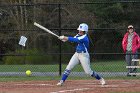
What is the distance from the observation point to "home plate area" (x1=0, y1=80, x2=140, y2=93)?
12.9 m

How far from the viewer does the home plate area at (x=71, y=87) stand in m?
12.9

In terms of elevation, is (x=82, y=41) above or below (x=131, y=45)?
above

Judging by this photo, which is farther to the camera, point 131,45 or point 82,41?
point 131,45

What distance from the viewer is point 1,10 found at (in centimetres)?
2031

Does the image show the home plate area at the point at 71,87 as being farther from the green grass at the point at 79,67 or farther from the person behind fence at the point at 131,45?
the green grass at the point at 79,67

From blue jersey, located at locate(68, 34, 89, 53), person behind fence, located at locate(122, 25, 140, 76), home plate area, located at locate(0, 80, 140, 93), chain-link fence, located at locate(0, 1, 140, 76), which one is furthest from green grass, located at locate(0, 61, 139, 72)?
blue jersey, located at locate(68, 34, 89, 53)

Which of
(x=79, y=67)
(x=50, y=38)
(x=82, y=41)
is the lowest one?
(x=79, y=67)

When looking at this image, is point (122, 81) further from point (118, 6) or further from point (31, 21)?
point (118, 6)

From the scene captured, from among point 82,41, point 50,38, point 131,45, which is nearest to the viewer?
point 82,41

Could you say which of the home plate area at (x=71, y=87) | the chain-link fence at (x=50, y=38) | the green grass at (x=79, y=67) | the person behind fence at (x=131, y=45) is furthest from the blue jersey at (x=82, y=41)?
the green grass at (x=79, y=67)

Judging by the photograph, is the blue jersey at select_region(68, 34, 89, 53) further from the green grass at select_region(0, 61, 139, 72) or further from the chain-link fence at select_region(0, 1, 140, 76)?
the green grass at select_region(0, 61, 139, 72)

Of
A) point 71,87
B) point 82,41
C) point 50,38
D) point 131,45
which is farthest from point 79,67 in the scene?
point 71,87

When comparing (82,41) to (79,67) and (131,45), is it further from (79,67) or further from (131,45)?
(79,67)

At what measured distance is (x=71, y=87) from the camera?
13656 millimetres
